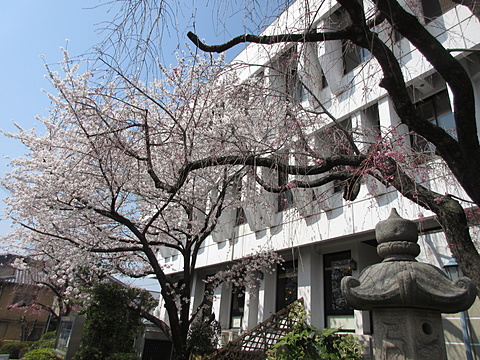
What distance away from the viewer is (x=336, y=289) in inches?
412

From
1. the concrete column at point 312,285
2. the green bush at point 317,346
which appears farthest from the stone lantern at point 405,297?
the concrete column at point 312,285

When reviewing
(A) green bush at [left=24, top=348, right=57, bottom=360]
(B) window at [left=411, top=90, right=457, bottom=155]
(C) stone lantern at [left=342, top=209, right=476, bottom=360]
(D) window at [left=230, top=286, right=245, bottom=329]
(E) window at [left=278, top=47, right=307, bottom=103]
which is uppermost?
(B) window at [left=411, top=90, right=457, bottom=155]

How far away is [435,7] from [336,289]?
832 centimetres

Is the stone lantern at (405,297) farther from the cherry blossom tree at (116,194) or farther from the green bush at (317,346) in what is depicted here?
the cherry blossom tree at (116,194)

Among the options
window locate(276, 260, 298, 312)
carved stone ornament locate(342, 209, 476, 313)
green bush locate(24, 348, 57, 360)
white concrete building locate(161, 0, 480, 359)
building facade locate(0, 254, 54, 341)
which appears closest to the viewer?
carved stone ornament locate(342, 209, 476, 313)

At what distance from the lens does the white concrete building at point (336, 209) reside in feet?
17.0

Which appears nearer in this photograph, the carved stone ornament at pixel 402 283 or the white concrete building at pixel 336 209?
the carved stone ornament at pixel 402 283

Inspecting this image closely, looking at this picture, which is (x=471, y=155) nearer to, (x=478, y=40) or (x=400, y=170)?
(x=400, y=170)

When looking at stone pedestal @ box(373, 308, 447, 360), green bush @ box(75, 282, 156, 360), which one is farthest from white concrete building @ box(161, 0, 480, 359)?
green bush @ box(75, 282, 156, 360)

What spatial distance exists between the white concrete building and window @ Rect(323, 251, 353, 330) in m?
0.03

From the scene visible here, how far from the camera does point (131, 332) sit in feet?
31.5

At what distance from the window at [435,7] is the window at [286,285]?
27.7 feet

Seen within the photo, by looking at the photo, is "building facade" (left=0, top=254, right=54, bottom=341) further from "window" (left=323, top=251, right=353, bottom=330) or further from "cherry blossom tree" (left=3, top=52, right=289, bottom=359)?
"window" (left=323, top=251, right=353, bottom=330)

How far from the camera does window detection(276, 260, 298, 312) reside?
11.9 metres
